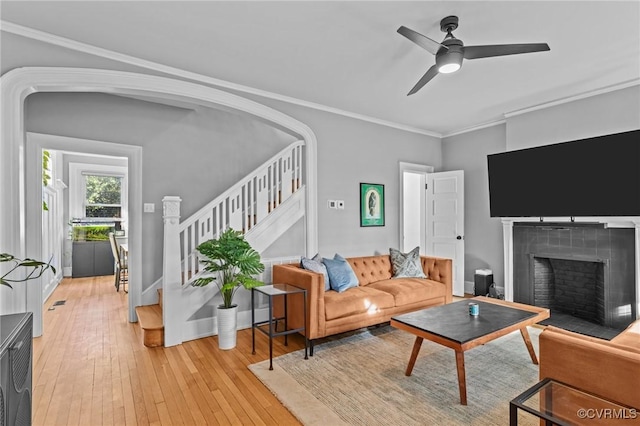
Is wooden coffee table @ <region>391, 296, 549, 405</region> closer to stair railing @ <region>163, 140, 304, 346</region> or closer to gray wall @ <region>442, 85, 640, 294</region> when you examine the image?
stair railing @ <region>163, 140, 304, 346</region>

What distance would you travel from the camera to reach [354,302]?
11.5ft

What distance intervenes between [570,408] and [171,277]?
3300 mm

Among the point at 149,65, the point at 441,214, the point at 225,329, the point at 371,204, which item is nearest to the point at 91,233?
the point at 149,65

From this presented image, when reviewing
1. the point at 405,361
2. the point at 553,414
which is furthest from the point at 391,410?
the point at 553,414

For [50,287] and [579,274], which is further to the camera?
[50,287]

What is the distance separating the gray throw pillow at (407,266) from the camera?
4527mm

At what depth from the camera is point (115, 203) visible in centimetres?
799

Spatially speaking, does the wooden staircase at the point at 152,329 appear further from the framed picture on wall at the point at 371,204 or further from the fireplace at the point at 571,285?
the fireplace at the point at 571,285

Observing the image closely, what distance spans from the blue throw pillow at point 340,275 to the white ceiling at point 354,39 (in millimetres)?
2128

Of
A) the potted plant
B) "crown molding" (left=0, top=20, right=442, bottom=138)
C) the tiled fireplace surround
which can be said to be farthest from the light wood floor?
the tiled fireplace surround

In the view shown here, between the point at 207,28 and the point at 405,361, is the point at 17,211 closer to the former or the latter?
the point at 207,28

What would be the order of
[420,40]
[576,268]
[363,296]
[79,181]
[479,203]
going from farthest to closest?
[79,181] < [479,203] < [576,268] < [363,296] < [420,40]

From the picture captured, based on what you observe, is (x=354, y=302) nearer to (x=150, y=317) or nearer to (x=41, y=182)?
(x=150, y=317)
